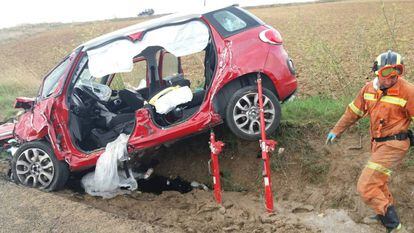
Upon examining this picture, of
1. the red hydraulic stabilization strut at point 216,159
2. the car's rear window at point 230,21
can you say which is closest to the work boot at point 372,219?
the red hydraulic stabilization strut at point 216,159

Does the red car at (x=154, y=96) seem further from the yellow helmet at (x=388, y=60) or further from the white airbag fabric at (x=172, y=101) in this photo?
the yellow helmet at (x=388, y=60)

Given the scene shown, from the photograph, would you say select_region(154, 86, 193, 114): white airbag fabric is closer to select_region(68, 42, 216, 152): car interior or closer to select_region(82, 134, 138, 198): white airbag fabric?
select_region(68, 42, 216, 152): car interior

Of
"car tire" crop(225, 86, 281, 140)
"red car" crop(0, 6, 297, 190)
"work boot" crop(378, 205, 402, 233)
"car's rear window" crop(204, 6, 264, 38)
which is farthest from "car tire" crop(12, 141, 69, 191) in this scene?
"work boot" crop(378, 205, 402, 233)

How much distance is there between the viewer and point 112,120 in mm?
7328

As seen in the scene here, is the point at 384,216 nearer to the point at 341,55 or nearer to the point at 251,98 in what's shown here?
the point at 251,98

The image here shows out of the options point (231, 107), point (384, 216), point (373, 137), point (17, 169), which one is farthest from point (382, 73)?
point (17, 169)

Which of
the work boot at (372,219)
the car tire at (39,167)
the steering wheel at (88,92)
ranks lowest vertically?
the work boot at (372,219)

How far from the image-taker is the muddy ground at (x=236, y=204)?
546cm

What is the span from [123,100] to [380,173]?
13.6 ft

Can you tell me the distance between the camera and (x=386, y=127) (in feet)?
16.5

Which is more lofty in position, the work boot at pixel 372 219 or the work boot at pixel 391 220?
the work boot at pixel 391 220

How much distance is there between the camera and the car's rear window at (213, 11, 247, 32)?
6426mm

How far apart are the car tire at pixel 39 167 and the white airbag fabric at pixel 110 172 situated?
0.46 meters

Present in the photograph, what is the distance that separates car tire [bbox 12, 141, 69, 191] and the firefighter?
4.00 m
